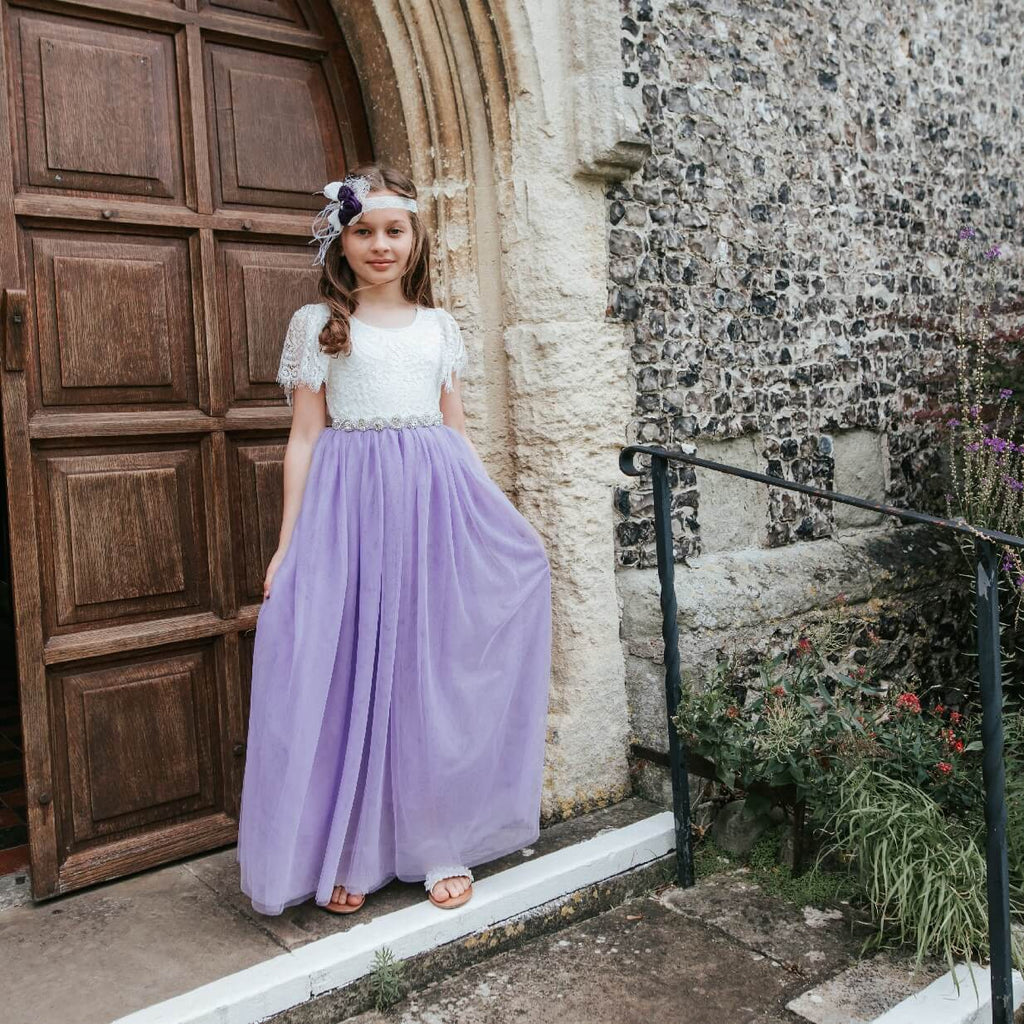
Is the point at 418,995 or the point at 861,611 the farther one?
the point at 861,611

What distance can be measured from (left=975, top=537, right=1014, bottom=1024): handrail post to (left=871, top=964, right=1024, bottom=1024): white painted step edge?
84 mm

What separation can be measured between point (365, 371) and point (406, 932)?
4.25 ft

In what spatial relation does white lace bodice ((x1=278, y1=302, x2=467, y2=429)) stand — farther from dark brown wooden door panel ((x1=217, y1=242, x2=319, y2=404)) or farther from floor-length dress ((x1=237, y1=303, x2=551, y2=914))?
dark brown wooden door panel ((x1=217, y1=242, x2=319, y2=404))

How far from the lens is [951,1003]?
88.4 inches

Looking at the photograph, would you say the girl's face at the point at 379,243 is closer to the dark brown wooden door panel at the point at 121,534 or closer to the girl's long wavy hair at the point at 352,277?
the girl's long wavy hair at the point at 352,277

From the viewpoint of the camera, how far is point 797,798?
276cm

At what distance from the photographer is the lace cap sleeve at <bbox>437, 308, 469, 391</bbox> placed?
8.50ft

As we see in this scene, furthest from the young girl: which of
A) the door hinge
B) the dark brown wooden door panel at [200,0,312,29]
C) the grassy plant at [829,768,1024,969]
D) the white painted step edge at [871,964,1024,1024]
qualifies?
the white painted step edge at [871,964,1024,1024]

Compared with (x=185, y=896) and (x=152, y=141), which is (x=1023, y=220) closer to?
(x=152, y=141)

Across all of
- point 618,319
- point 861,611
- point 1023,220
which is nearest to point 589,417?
point 618,319

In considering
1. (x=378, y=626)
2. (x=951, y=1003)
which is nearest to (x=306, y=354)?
(x=378, y=626)

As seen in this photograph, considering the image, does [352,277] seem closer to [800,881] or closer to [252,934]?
[252,934]

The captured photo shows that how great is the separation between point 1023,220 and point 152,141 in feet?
13.1

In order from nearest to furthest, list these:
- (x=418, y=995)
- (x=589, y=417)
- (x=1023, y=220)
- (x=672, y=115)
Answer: (x=418, y=995), (x=589, y=417), (x=672, y=115), (x=1023, y=220)
